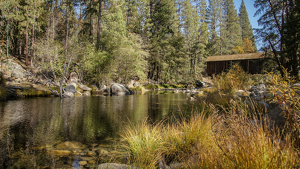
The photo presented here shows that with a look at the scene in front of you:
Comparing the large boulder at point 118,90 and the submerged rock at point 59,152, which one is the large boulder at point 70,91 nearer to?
the large boulder at point 118,90

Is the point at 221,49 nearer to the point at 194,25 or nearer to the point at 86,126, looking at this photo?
the point at 194,25

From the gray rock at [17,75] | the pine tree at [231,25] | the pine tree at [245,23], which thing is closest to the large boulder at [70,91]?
the gray rock at [17,75]

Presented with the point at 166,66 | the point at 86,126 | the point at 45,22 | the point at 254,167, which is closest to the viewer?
the point at 254,167

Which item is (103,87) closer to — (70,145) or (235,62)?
(70,145)

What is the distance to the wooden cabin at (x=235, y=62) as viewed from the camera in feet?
95.1

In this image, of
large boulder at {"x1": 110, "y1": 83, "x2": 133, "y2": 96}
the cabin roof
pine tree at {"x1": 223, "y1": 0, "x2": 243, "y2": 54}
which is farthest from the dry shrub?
pine tree at {"x1": 223, "y1": 0, "x2": 243, "y2": 54}

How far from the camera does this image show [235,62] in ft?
97.3

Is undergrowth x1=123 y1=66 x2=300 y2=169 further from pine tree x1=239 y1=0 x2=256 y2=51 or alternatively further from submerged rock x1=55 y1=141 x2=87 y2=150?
pine tree x1=239 y1=0 x2=256 y2=51

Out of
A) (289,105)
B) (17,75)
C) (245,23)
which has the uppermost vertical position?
(245,23)

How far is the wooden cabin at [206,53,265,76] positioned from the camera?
29.0 m

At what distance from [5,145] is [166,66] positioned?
2597 centimetres

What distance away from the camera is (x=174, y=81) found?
3131 centimetres

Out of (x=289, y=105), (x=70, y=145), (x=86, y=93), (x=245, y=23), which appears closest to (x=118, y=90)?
(x=86, y=93)

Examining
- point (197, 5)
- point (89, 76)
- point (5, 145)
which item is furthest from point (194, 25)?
point (5, 145)
